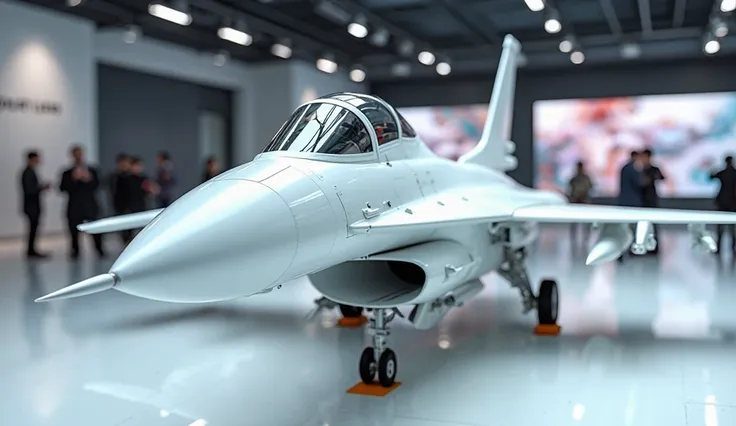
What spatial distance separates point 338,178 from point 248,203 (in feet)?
2.52

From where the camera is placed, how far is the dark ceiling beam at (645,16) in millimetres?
12978

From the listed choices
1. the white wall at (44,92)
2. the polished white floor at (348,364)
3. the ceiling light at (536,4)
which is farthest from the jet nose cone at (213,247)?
the white wall at (44,92)

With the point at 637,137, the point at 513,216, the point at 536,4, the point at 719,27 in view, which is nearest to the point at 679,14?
the point at 719,27

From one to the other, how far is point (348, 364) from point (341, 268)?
68cm

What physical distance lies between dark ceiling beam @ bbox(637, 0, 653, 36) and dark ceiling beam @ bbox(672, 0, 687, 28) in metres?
0.50

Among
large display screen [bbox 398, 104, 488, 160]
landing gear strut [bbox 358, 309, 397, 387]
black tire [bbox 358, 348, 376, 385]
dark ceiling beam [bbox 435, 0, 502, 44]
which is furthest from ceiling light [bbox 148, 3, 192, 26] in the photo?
large display screen [bbox 398, 104, 488, 160]

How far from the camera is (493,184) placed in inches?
232

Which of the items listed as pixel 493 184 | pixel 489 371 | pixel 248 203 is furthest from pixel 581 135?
pixel 248 203

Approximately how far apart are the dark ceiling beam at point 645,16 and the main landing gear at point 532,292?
916 centimetres

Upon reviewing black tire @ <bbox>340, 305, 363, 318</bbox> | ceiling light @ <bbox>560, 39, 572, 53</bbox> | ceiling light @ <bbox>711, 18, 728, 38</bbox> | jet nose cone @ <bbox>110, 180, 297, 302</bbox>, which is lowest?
black tire @ <bbox>340, 305, 363, 318</bbox>

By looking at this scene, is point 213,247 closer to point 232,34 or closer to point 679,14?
point 232,34

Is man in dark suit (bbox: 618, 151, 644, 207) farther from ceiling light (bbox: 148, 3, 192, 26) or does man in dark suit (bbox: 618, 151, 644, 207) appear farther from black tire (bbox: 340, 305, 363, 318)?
ceiling light (bbox: 148, 3, 192, 26)

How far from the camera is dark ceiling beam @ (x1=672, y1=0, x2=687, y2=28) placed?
13.2 meters

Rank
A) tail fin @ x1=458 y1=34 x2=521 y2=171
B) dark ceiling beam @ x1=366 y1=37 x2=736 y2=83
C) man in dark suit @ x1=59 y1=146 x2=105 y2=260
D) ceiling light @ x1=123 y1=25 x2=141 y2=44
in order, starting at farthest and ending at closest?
1. dark ceiling beam @ x1=366 y1=37 x2=736 y2=83
2. ceiling light @ x1=123 y1=25 x2=141 y2=44
3. man in dark suit @ x1=59 y1=146 x2=105 y2=260
4. tail fin @ x1=458 y1=34 x2=521 y2=171
